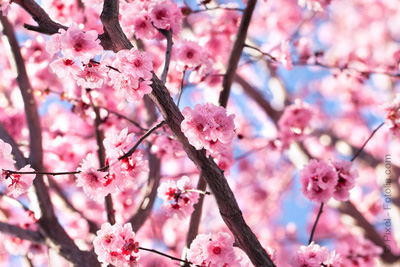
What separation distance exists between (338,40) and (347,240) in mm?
5878

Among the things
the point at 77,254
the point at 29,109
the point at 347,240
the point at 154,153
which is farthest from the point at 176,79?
the point at 347,240

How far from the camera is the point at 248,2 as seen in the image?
2.87 metres

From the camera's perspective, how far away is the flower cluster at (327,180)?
246 cm

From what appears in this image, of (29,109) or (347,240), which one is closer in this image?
(29,109)

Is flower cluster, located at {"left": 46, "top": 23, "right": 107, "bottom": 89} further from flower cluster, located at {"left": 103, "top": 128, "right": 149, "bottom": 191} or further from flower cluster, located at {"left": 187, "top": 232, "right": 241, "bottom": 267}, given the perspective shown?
flower cluster, located at {"left": 187, "top": 232, "right": 241, "bottom": 267}

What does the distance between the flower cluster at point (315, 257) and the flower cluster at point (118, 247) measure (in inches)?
39.3

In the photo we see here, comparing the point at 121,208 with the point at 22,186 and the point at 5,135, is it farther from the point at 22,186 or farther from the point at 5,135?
the point at 22,186

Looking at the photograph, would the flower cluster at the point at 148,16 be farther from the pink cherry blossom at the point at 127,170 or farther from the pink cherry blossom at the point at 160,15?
the pink cherry blossom at the point at 127,170

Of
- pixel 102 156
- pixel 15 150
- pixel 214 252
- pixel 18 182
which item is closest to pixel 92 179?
pixel 18 182

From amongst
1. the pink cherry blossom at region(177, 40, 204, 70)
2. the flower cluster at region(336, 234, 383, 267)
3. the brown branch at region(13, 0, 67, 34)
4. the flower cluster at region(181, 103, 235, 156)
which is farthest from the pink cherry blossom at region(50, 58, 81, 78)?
the flower cluster at region(336, 234, 383, 267)

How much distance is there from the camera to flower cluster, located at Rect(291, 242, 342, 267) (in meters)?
2.17

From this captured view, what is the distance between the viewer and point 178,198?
2.35 metres

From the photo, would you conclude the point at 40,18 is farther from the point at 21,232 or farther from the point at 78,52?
the point at 21,232

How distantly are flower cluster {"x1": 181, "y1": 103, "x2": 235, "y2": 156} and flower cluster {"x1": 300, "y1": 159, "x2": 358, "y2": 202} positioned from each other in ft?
2.89
